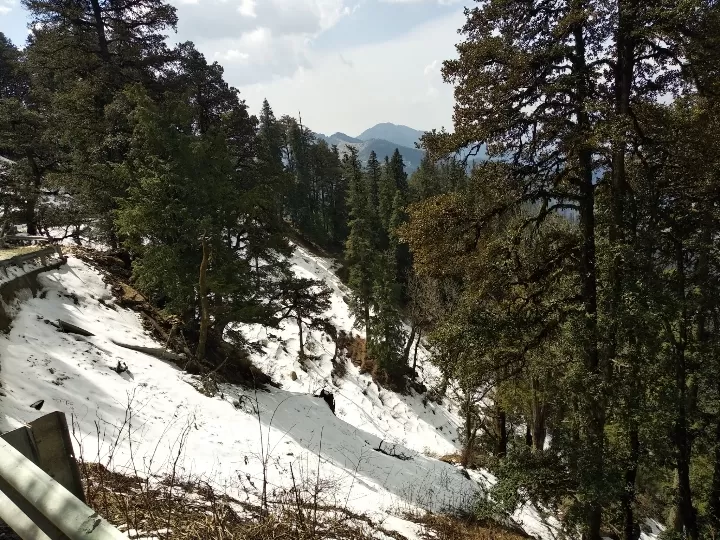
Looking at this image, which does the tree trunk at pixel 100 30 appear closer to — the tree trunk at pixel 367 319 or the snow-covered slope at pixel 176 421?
the snow-covered slope at pixel 176 421

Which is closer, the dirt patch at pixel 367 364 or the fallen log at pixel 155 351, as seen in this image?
the fallen log at pixel 155 351

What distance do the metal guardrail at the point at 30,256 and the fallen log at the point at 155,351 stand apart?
11.0 feet

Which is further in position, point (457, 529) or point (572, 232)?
point (572, 232)

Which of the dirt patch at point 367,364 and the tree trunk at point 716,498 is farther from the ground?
the tree trunk at point 716,498

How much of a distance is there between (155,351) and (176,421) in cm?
447

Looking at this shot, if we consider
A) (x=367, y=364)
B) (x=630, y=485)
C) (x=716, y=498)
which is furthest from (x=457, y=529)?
(x=367, y=364)

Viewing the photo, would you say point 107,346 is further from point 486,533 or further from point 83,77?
point 83,77

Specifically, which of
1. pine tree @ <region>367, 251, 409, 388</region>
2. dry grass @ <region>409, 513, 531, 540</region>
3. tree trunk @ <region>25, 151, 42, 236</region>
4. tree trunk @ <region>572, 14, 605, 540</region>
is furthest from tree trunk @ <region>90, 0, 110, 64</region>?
pine tree @ <region>367, 251, 409, 388</region>

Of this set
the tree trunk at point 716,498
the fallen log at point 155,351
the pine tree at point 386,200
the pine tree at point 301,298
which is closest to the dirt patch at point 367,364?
the pine tree at point 301,298

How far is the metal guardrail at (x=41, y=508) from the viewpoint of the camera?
5.63 ft

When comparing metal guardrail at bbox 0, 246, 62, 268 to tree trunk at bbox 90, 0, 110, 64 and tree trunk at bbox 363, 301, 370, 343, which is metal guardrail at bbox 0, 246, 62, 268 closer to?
tree trunk at bbox 90, 0, 110, 64

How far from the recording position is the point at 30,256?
1306 cm

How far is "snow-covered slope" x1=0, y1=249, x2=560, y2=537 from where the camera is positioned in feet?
24.5

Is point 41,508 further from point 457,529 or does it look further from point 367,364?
point 367,364
